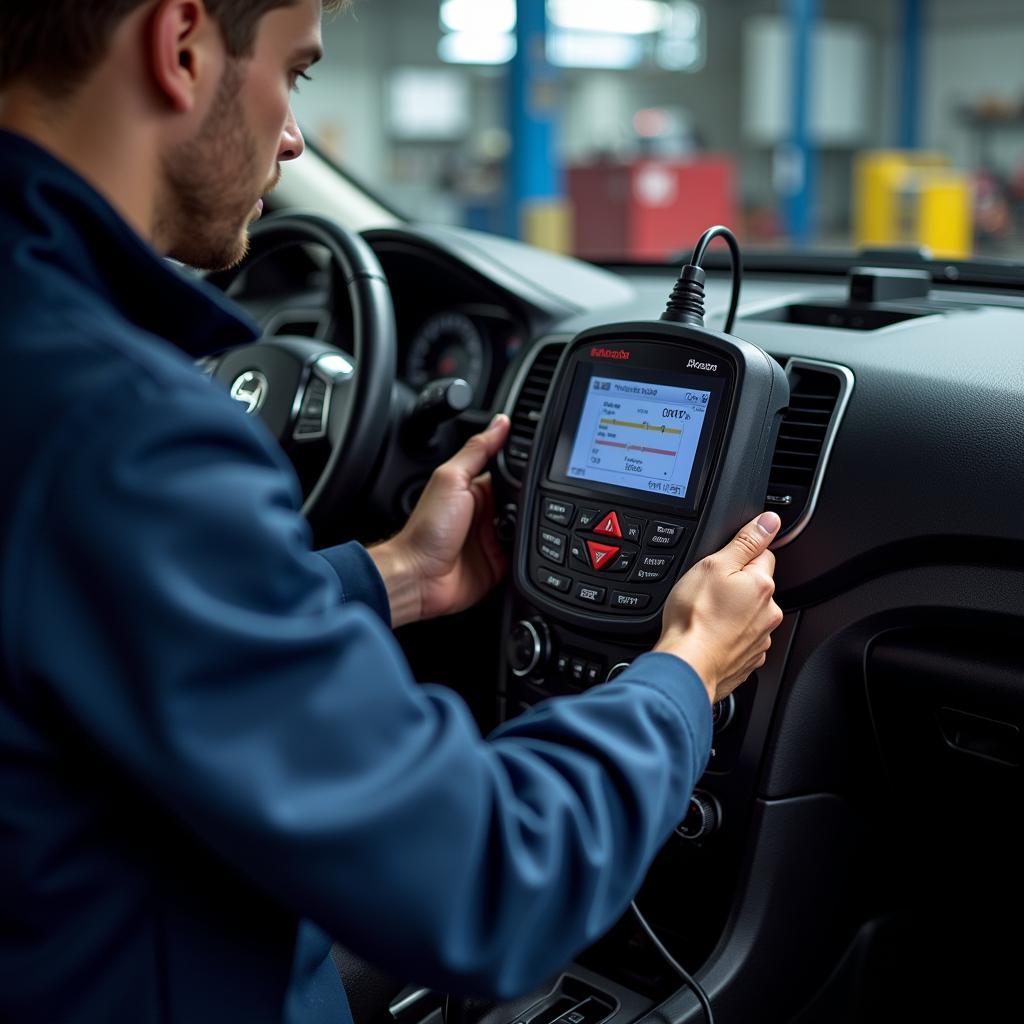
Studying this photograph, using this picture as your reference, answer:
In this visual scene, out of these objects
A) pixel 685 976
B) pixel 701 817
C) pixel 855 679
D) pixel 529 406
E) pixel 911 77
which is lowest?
pixel 685 976

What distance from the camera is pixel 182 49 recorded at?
701 millimetres

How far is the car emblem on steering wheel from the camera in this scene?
1542mm

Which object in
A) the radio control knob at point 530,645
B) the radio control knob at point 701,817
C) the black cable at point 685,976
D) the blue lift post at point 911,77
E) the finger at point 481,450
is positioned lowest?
the black cable at point 685,976

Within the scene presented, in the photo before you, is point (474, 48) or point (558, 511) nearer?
point (558, 511)

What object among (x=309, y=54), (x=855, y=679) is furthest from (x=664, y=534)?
(x=309, y=54)

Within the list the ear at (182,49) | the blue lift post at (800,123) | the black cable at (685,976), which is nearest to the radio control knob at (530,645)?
the black cable at (685,976)

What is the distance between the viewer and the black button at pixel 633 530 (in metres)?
1.14

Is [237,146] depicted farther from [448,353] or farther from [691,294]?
[448,353]

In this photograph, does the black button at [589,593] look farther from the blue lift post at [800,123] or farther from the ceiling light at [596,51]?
the ceiling light at [596,51]

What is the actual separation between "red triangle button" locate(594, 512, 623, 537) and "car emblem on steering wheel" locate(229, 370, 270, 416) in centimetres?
54

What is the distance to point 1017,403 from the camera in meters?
1.11

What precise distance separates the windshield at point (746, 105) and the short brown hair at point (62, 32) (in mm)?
9712

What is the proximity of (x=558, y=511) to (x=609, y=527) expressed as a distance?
0.07m

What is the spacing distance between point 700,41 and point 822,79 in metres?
2.39
